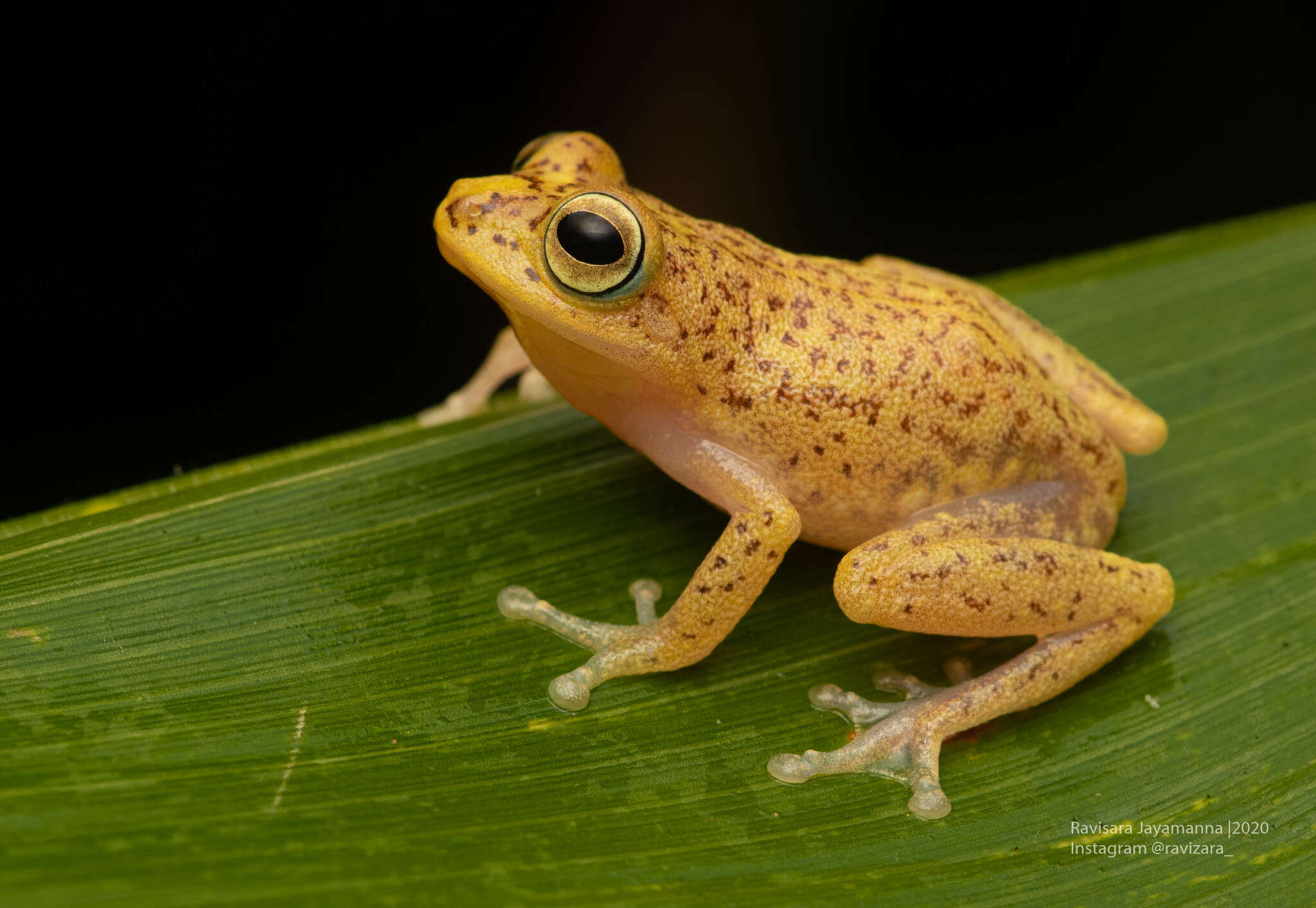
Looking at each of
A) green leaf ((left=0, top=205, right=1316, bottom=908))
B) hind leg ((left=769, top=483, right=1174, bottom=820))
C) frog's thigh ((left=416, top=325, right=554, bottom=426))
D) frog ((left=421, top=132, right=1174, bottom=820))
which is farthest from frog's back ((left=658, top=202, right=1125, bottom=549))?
frog's thigh ((left=416, top=325, right=554, bottom=426))

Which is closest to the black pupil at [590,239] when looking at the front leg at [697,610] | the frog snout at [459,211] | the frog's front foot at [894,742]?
the frog snout at [459,211]

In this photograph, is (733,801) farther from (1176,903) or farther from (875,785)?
(1176,903)

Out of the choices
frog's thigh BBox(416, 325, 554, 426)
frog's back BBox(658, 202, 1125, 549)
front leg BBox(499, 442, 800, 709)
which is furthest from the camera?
frog's thigh BBox(416, 325, 554, 426)

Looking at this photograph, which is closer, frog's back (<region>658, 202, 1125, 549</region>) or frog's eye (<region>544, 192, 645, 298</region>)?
frog's eye (<region>544, 192, 645, 298</region>)

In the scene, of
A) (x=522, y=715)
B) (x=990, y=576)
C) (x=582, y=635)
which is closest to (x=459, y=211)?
(x=582, y=635)

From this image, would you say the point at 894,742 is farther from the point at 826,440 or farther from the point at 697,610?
the point at 826,440

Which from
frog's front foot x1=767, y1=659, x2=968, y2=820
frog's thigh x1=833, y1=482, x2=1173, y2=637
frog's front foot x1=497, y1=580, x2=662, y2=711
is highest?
frog's thigh x1=833, y1=482, x2=1173, y2=637

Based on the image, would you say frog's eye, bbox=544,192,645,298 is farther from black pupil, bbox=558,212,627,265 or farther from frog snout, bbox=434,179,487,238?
frog snout, bbox=434,179,487,238
